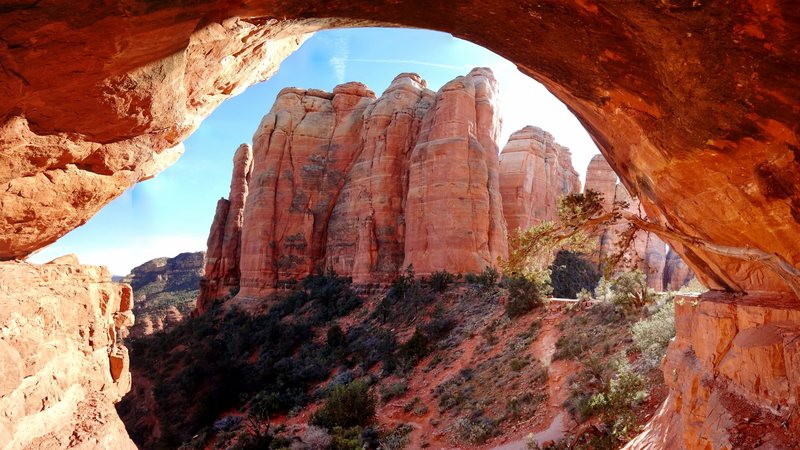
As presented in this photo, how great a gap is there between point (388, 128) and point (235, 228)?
62.4 ft

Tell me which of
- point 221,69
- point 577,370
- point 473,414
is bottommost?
point 473,414

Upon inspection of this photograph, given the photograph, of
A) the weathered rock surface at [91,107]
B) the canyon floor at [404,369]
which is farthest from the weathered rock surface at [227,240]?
the weathered rock surface at [91,107]

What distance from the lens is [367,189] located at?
34.9 m

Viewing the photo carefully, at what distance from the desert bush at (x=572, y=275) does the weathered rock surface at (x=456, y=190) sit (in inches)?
428

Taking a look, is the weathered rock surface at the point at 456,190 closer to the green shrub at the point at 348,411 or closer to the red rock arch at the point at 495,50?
the green shrub at the point at 348,411

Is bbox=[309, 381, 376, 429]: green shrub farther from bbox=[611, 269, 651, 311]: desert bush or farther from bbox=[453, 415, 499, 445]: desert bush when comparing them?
bbox=[611, 269, 651, 311]: desert bush

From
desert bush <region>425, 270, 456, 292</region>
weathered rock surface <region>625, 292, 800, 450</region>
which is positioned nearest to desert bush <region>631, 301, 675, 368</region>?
weathered rock surface <region>625, 292, 800, 450</region>

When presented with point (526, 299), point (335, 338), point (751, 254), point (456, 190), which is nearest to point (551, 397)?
point (526, 299)

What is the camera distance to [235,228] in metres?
42.8

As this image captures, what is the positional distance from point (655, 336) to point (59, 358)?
1297cm

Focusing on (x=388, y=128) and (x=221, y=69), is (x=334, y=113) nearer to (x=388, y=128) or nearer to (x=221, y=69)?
(x=388, y=128)

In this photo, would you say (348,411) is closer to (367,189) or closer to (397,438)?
(397,438)

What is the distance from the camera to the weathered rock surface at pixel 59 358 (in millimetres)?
3383

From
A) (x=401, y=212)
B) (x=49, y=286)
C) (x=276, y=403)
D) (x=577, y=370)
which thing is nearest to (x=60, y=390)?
(x=49, y=286)
